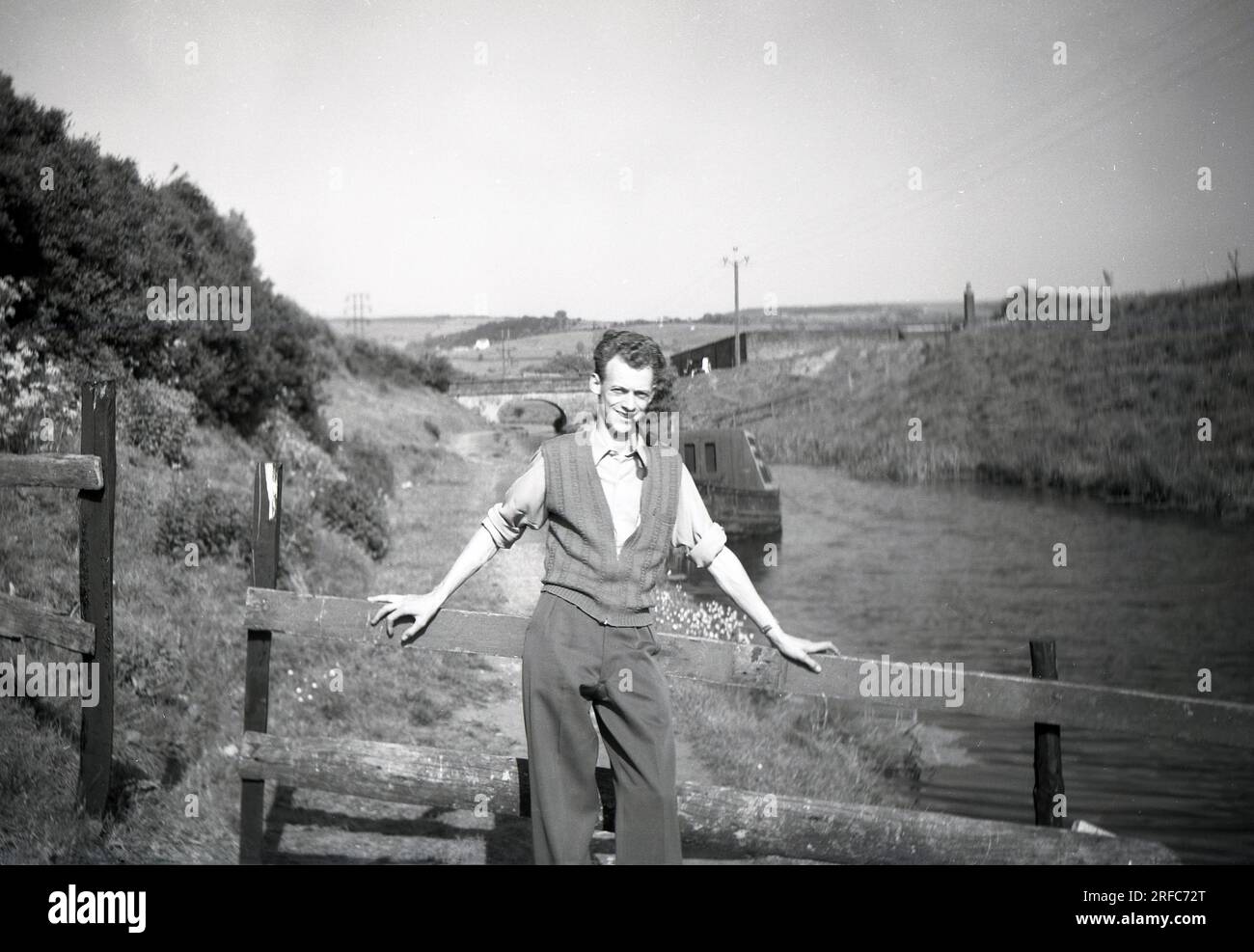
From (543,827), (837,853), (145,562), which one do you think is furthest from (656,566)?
(145,562)

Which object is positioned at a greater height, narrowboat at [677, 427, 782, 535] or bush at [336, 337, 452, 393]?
bush at [336, 337, 452, 393]

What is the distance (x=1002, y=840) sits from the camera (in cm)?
376

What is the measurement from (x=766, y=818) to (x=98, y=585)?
2965 millimetres

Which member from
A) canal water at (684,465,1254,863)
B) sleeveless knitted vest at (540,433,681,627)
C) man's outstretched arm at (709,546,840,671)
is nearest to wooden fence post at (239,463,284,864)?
sleeveless knitted vest at (540,433,681,627)

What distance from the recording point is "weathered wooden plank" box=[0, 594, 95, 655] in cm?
439

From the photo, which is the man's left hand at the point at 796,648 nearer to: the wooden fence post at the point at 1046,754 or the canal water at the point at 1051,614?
the wooden fence post at the point at 1046,754

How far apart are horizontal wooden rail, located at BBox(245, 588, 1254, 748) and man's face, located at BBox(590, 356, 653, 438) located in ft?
2.79

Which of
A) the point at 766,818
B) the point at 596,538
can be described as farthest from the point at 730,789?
the point at 596,538

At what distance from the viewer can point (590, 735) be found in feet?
10.2

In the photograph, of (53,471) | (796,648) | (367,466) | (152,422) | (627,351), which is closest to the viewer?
(627,351)

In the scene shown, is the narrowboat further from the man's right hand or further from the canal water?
the man's right hand

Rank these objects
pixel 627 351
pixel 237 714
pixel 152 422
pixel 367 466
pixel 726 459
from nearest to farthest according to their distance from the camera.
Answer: pixel 627 351
pixel 237 714
pixel 152 422
pixel 367 466
pixel 726 459

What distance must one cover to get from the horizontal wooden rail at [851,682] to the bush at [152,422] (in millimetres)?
9648

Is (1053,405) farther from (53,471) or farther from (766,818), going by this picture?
(53,471)
